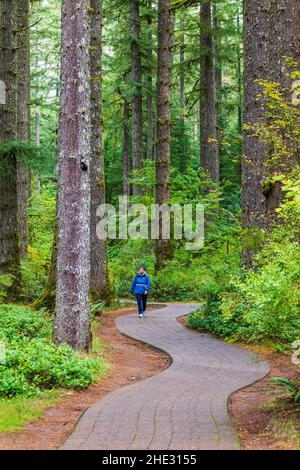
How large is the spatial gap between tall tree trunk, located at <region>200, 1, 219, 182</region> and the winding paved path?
51.6ft

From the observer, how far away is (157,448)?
5.96 meters

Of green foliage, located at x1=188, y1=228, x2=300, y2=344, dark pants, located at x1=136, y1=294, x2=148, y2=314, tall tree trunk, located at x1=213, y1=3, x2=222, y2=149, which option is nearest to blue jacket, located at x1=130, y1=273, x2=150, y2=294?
dark pants, located at x1=136, y1=294, x2=148, y2=314

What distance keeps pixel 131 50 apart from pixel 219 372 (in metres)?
Answer: 25.6

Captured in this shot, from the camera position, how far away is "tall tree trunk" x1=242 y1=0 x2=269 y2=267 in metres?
14.8

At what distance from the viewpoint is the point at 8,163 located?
17.4 m

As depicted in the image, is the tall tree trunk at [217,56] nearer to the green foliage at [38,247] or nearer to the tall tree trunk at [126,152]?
the tall tree trunk at [126,152]

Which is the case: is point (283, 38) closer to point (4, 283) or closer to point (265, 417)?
point (265, 417)

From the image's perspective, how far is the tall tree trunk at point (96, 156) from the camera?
17969 millimetres

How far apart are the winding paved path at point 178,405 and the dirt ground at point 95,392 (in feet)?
0.82

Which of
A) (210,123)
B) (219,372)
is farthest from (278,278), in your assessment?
(210,123)

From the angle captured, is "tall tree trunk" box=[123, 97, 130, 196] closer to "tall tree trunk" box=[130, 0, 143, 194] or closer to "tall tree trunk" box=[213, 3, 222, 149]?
"tall tree trunk" box=[130, 0, 143, 194]

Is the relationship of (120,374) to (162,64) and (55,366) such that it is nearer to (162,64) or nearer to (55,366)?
(55,366)

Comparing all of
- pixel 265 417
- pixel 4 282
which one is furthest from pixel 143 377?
pixel 4 282
